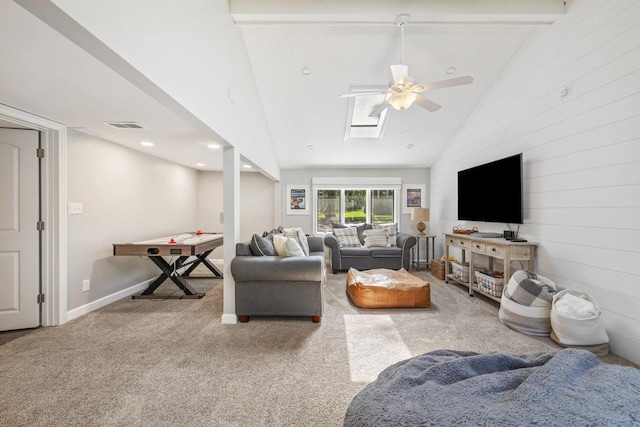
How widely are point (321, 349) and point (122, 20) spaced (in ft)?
8.32

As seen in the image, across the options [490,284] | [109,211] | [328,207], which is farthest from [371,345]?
[328,207]

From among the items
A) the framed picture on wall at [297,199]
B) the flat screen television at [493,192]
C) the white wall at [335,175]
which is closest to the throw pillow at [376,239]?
the white wall at [335,175]

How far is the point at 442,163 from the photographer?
5555 mm

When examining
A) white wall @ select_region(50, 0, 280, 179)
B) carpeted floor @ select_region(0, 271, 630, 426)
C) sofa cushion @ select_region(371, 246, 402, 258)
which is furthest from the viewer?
sofa cushion @ select_region(371, 246, 402, 258)

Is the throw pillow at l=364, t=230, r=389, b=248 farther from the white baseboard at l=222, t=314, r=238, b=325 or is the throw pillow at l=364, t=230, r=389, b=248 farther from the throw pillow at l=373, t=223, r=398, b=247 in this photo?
the white baseboard at l=222, t=314, r=238, b=325

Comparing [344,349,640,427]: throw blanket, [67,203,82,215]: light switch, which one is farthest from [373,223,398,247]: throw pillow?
[67,203,82,215]: light switch

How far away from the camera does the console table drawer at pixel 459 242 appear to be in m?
3.86

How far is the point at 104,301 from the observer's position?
344 centimetres

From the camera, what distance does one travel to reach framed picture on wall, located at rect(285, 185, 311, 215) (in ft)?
20.5

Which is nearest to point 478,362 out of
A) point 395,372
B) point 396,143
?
point 395,372

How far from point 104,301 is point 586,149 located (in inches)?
218

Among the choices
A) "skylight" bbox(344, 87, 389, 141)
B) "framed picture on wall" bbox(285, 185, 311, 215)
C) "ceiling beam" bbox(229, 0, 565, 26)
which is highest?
"ceiling beam" bbox(229, 0, 565, 26)

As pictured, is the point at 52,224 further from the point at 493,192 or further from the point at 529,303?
the point at 493,192

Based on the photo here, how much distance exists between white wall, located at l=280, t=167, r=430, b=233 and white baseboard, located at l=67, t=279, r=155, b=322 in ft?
9.90
